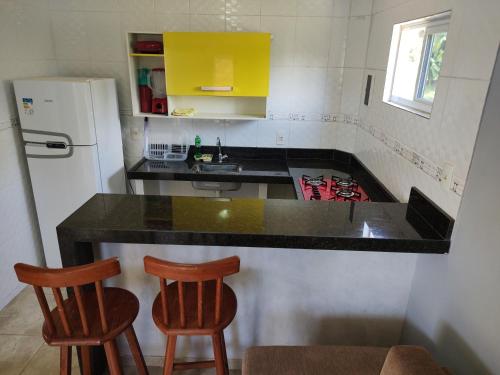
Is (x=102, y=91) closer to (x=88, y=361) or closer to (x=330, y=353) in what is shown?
(x=88, y=361)

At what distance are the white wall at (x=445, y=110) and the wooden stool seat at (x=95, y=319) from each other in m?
1.36

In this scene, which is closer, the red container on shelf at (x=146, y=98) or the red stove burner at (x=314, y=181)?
the red stove burner at (x=314, y=181)

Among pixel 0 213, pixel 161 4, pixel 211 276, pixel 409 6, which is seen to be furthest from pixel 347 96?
pixel 0 213

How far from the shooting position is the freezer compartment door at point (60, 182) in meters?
2.54

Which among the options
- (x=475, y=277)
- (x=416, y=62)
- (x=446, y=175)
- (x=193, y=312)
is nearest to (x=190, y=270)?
(x=193, y=312)

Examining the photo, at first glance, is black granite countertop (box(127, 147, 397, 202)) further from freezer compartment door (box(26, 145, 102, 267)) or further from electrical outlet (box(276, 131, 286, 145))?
freezer compartment door (box(26, 145, 102, 267))

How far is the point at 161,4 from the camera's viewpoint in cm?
272

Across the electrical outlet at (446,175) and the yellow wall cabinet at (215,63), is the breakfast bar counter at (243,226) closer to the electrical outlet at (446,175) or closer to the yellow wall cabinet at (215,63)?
the electrical outlet at (446,175)

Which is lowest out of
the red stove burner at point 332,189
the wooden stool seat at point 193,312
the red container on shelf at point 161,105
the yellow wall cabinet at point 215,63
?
the wooden stool seat at point 193,312

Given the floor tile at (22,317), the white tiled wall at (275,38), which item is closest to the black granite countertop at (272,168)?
the white tiled wall at (275,38)

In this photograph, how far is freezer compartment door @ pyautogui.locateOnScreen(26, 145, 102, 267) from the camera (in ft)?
8.32

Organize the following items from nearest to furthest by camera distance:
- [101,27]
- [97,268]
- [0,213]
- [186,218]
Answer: [97,268] < [186,218] < [0,213] < [101,27]

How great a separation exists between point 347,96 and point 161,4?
164 cm

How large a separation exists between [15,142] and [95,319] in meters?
1.77
